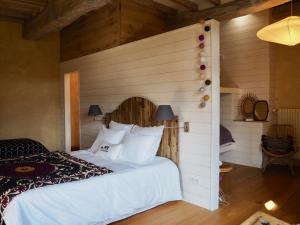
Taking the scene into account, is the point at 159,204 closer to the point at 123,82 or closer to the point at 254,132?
the point at 123,82

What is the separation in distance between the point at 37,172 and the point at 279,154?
3781mm

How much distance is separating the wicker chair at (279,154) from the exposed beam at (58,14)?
357 cm

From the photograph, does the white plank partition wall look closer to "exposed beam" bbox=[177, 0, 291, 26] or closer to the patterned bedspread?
"exposed beam" bbox=[177, 0, 291, 26]

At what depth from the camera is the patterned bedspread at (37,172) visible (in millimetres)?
2176

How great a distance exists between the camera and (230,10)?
3.89 meters

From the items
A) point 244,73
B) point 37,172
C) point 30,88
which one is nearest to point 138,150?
point 37,172

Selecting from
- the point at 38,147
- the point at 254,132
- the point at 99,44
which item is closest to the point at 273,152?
the point at 254,132

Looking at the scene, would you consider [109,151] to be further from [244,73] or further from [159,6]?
[244,73]

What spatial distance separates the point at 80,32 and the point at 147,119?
286 centimetres

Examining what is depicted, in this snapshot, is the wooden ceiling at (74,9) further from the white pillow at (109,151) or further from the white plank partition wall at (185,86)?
the white pillow at (109,151)

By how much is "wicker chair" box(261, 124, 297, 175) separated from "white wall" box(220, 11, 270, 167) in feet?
0.98

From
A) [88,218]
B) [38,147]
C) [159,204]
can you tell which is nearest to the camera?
[88,218]

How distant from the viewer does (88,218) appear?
8.05ft

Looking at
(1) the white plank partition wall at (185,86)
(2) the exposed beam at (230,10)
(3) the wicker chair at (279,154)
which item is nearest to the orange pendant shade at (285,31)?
(2) the exposed beam at (230,10)
